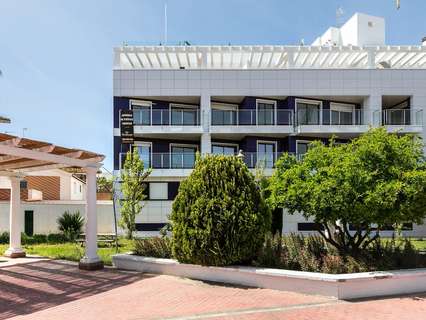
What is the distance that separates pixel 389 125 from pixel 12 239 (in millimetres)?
23494

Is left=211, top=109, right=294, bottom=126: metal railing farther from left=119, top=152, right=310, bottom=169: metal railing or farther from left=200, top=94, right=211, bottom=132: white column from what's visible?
left=119, top=152, right=310, bottom=169: metal railing

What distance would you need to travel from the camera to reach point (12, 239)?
14.8 m

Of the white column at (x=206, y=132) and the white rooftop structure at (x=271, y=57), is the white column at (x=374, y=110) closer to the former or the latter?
the white rooftop structure at (x=271, y=57)

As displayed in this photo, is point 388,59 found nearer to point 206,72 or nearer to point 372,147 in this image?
point 206,72

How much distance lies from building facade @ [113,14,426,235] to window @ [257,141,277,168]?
7cm

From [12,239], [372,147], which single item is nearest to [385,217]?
[372,147]

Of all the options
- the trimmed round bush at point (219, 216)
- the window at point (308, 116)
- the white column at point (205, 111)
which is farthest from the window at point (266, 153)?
the trimmed round bush at point (219, 216)

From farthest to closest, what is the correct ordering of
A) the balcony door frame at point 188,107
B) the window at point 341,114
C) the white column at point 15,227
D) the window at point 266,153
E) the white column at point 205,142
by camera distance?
1. the window at point 341,114
2. the balcony door frame at point 188,107
3. the white column at point 205,142
4. the window at point 266,153
5. the white column at point 15,227

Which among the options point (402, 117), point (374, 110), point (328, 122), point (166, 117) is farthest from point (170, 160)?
point (402, 117)

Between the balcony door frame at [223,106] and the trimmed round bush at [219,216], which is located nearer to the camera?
the trimmed round bush at [219,216]

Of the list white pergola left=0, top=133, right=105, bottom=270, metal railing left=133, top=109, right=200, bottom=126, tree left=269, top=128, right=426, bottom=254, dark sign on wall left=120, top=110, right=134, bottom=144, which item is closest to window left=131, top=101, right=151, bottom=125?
metal railing left=133, top=109, right=200, bottom=126

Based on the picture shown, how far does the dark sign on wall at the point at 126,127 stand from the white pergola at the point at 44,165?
971 centimetres

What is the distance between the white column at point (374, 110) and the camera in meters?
27.8

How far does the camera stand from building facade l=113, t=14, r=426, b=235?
26922 mm
